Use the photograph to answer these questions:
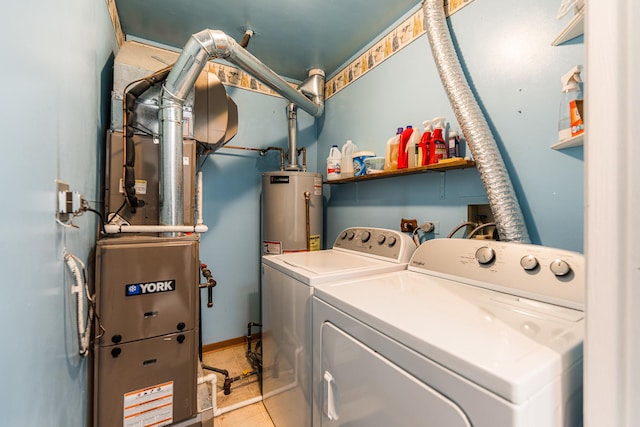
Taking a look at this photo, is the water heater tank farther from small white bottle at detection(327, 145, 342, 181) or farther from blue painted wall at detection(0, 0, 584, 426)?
blue painted wall at detection(0, 0, 584, 426)

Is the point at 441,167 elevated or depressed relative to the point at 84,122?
depressed

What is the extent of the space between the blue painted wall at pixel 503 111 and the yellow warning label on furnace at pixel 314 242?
0.58m

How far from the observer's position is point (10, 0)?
604mm

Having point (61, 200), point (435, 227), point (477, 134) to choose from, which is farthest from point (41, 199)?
point (435, 227)

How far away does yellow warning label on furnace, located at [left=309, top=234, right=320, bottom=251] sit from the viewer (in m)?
2.38

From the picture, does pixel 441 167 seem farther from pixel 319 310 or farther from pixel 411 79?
pixel 319 310

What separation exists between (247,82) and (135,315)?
2.21 metres

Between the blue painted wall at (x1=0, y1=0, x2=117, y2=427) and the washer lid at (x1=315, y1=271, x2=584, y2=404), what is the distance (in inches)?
33.2

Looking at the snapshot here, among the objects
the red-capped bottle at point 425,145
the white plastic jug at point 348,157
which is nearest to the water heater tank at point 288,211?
the white plastic jug at point 348,157

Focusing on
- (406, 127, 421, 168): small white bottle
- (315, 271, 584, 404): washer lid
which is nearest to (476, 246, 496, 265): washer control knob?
(315, 271, 584, 404): washer lid

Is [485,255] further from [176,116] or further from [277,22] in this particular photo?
[277,22]

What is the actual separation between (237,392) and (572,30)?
8.76 feet

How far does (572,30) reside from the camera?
1.01 meters

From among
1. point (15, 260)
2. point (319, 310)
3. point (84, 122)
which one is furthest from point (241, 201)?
point (15, 260)
